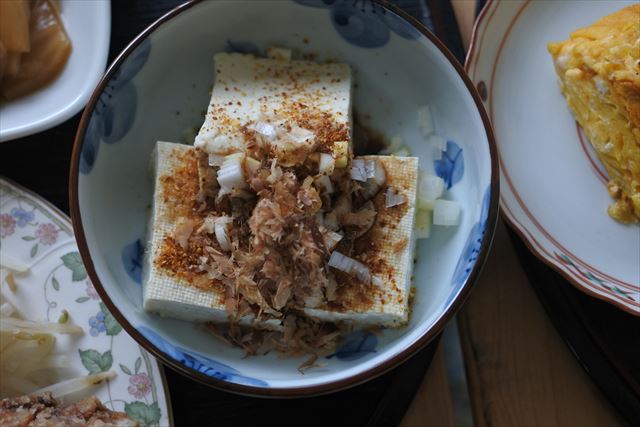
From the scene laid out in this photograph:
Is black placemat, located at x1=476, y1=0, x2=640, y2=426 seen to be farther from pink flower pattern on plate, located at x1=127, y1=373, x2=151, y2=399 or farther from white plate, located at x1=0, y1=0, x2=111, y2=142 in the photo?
white plate, located at x1=0, y1=0, x2=111, y2=142

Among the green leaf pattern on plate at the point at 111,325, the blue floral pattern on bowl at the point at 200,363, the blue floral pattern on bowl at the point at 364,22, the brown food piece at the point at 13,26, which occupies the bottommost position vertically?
the green leaf pattern on plate at the point at 111,325

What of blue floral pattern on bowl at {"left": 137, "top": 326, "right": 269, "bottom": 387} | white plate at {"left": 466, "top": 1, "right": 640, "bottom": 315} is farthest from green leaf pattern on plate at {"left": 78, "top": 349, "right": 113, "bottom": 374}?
white plate at {"left": 466, "top": 1, "right": 640, "bottom": 315}

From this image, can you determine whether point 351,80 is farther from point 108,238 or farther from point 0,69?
point 0,69

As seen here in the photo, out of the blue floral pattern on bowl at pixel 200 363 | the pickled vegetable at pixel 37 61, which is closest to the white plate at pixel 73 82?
the pickled vegetable at pixel 37 61

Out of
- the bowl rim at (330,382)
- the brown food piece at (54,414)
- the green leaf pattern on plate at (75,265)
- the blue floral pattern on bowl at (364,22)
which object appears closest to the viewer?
the bowl rim at (330,382)

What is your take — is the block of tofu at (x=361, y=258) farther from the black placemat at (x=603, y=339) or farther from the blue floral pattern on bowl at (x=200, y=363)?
the black placemat at (x=603, y=339)

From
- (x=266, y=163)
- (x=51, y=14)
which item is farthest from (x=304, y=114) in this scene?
(x=51, y=14)

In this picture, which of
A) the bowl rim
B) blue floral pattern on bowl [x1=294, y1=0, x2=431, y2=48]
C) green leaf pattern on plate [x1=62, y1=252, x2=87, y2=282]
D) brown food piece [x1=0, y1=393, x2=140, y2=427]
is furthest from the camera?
green leaf pattern on plate [x1=62, y1=252, x2=87, y2=282]

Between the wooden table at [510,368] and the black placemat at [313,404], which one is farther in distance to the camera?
the wooden table at [510,368]
